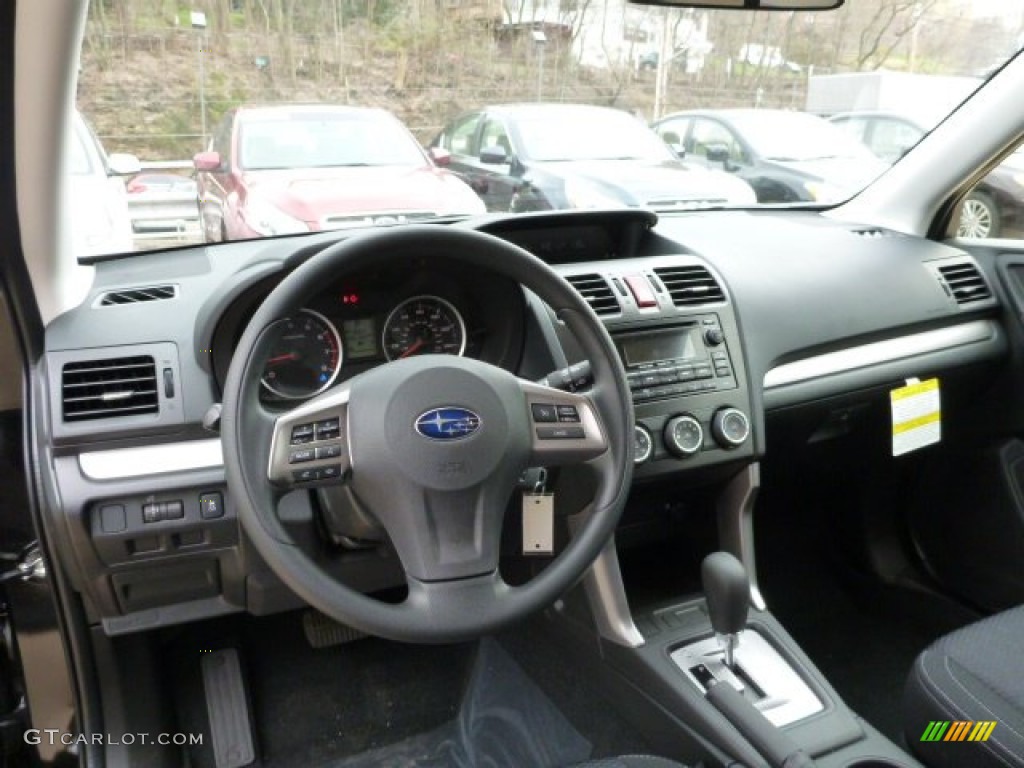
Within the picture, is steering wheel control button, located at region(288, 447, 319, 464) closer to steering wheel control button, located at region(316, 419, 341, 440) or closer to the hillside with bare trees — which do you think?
steering wheel control button, located at region(316, 419, 341, 440)

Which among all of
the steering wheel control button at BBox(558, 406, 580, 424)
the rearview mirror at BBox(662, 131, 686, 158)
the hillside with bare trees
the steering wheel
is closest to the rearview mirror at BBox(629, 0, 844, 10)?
the hillside with bare trees

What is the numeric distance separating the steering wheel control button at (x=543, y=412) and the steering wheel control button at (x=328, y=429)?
0.29 m

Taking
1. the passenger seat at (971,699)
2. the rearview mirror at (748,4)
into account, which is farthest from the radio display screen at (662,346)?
the passenger seat at (971,699)

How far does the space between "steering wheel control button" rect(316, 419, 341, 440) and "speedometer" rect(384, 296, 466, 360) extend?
0.44 meters

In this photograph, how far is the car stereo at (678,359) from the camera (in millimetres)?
1930

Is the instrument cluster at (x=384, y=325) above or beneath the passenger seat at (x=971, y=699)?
above

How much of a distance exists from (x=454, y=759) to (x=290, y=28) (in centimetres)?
184

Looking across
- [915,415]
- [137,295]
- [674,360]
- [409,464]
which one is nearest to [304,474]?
[409,464]

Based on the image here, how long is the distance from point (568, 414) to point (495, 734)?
120 centimetres

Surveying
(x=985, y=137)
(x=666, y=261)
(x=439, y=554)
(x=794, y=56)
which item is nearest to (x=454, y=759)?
(x=439, y=554)

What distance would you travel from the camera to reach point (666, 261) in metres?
2.12

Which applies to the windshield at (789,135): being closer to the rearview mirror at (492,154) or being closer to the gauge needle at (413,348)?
the rearview mirror at (492,154)

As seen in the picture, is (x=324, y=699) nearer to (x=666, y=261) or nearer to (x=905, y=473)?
(x=666, y=261)

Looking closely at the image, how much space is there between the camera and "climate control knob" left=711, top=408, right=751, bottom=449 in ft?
6.43
